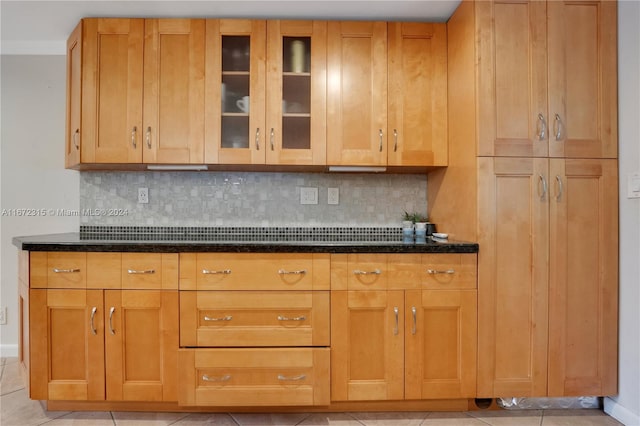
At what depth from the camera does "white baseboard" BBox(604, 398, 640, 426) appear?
1.67 m

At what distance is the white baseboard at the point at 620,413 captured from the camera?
1.67 meters

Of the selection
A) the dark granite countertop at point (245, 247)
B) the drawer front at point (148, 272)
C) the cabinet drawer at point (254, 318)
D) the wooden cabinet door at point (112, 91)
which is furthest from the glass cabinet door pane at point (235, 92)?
the cabinet drawer at point (254, 318)

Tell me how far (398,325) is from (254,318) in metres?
0.74

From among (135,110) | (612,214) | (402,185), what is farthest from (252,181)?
(612,214)

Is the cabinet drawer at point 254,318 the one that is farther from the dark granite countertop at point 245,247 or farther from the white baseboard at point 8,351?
the white baseboard at point 8,351

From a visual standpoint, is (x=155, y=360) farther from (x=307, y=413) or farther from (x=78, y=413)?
(x=307, y=413)

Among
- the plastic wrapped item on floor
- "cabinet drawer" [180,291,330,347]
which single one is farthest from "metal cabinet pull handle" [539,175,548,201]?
"cabinet drawer" [180,291,330,347]

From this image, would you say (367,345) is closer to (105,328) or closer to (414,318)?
(414,318)

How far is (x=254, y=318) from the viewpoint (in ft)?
5.67

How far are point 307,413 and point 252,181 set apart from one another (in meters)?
1.46

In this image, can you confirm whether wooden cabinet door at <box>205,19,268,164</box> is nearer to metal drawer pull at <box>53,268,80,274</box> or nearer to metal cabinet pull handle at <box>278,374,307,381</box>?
metal drawer pull at <box>53,268,80,274</box>

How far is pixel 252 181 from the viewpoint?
2.34 meters

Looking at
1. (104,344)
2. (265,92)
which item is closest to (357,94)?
(265,92)

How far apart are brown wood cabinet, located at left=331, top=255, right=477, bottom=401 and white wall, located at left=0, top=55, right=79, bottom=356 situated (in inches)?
81.2
